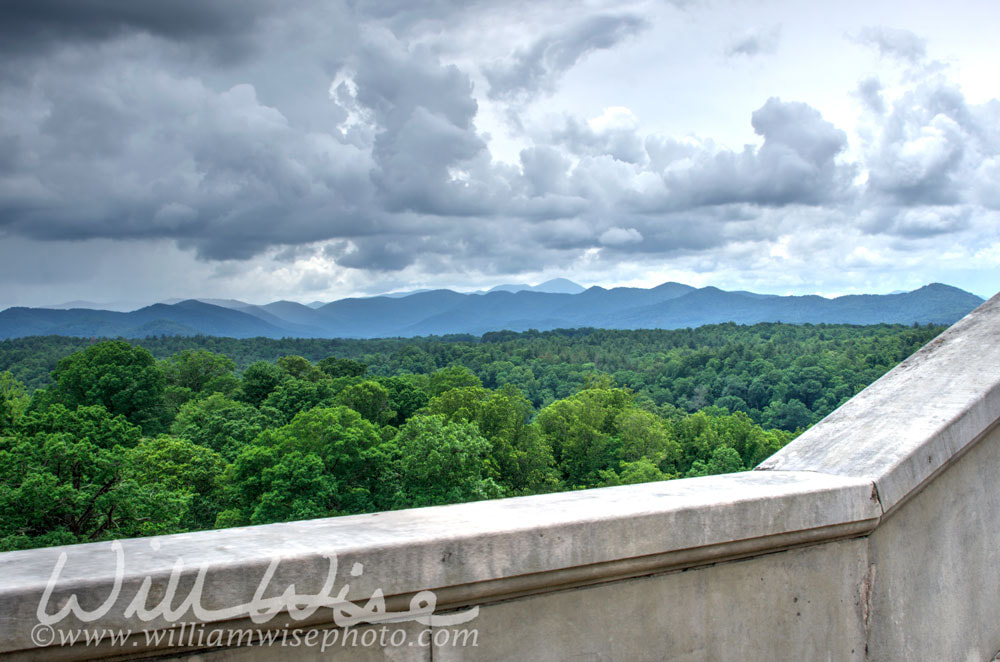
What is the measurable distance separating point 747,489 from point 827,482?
0.28m

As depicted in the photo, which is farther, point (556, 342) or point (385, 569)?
point (556, 342)

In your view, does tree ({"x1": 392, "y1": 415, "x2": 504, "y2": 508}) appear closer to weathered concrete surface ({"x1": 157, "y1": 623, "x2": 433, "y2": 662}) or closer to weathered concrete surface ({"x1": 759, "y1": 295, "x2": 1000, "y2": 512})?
weathered concrete surface ({"x1": 759, "y1": 295, "x2": 1000, "y2": 512})

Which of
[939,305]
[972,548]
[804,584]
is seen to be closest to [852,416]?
[972,548]

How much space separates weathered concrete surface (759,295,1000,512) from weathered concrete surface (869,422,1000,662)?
0.44ft

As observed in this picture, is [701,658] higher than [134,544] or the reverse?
the reverse

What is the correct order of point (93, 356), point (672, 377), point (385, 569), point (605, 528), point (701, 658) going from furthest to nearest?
point (672, 377), point (93, 356), point (701, 658), point (605, 528), point (385, 569)

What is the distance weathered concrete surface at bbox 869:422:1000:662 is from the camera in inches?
94.6

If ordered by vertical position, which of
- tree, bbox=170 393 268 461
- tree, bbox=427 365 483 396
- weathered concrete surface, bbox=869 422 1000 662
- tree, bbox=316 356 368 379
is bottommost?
tree, bbox=170 393 268 461

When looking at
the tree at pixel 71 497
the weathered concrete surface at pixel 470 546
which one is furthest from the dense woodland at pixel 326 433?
the weathered concrete surface at pixel 470 546

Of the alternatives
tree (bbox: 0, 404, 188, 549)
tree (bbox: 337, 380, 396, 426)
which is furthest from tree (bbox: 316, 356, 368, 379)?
tree (bbox: 0, 404, 188, 549)

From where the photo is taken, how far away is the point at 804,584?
2.25 metres

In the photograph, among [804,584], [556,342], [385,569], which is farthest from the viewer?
[556,342]

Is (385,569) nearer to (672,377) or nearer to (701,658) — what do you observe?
(701,658)

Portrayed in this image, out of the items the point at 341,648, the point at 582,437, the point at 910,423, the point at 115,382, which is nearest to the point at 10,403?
Result: the point at 115,382
